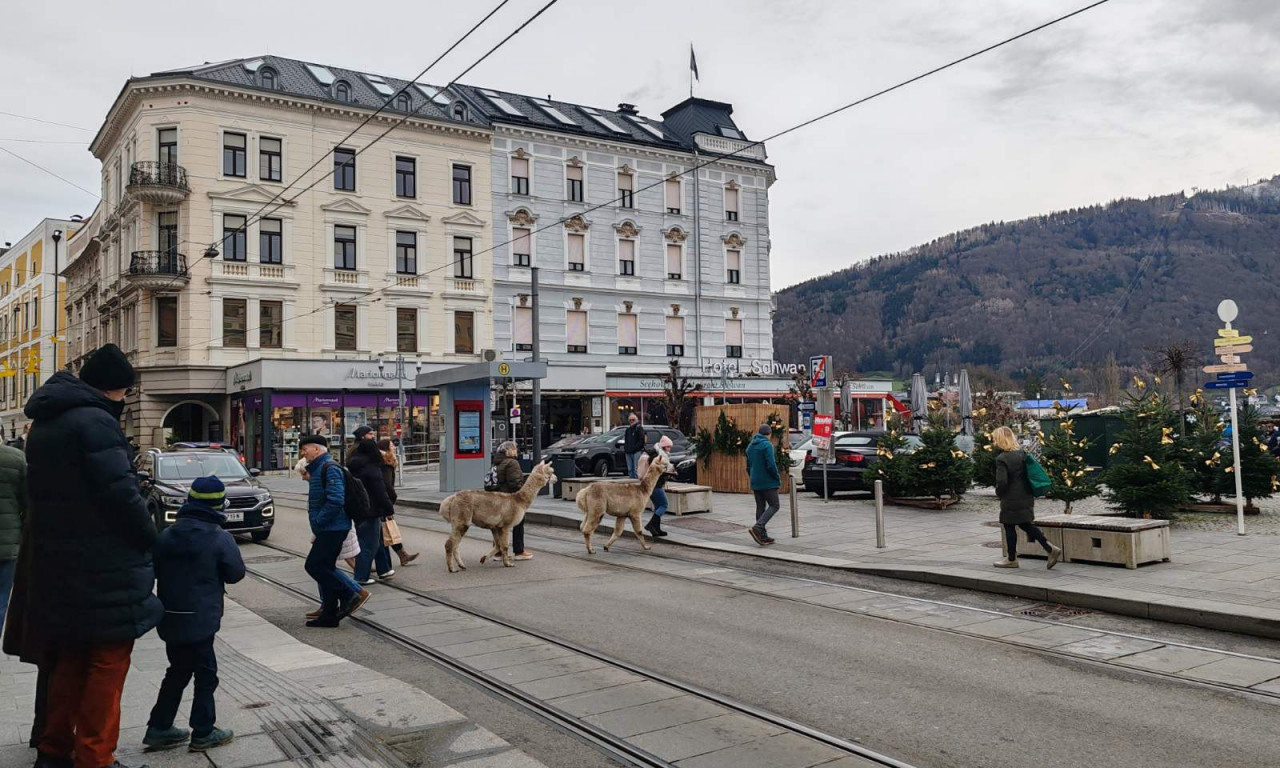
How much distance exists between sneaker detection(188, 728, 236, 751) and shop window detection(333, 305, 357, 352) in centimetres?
3617

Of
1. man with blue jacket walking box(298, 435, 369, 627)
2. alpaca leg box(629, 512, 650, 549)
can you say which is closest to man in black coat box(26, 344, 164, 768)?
man with blue jacket walking box(298, 435, 369, 627)

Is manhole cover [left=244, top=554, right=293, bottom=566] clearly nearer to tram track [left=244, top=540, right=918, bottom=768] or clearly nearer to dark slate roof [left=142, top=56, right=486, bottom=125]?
tram track [left=244, top=540, right=918, bottom=768]

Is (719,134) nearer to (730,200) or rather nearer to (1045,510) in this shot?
(730,200)

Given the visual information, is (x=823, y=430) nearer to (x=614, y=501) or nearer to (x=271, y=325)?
(x=614, y=501)

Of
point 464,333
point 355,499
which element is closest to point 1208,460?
point 355,499

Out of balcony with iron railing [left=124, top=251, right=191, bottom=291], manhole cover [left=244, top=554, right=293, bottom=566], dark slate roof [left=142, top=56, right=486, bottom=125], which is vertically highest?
dark slate roof [left=142, top=56, right=486, bottom=125]

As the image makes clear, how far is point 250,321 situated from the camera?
3816 centimetres

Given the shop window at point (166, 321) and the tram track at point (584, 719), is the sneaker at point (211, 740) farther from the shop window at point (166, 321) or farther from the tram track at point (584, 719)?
the shop window at point (166, 321)

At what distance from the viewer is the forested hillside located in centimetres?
14200

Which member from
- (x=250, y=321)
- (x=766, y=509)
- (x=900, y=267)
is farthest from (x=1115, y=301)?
(x=766, y=509)

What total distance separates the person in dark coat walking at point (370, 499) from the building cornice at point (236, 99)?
1061 inches

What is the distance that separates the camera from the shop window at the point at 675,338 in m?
46.4

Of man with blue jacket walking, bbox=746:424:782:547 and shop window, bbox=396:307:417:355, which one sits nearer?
man with blue jacket walking, bbox=746:424:782:547

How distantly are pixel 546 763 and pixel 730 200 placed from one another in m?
44.9
